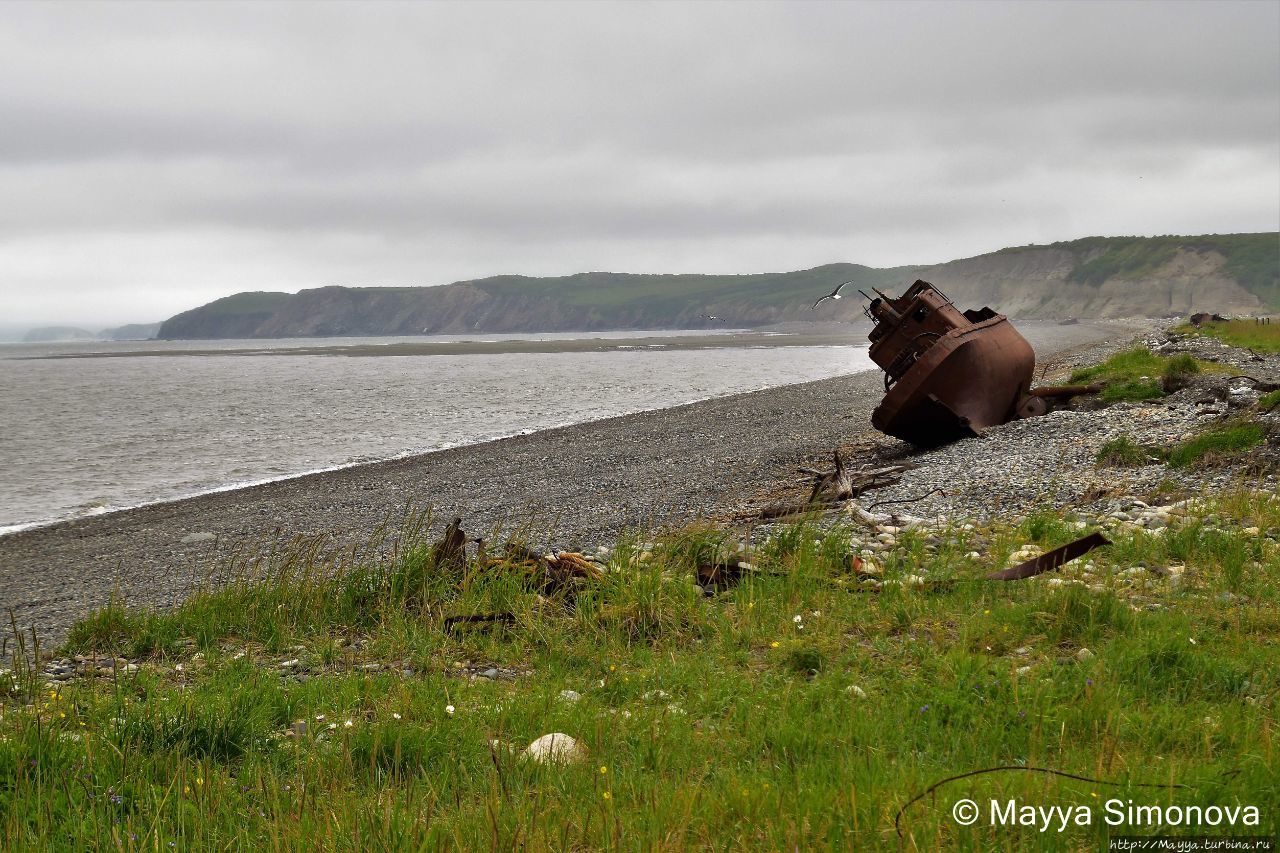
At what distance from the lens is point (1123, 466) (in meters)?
13.2

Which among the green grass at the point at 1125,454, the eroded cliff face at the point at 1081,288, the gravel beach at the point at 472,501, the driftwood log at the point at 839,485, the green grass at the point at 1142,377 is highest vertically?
the eroded cliff face at the point at 1081,288

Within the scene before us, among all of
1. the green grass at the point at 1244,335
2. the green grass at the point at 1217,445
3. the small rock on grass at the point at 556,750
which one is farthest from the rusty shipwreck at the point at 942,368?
the green grass at the point at 1244,335

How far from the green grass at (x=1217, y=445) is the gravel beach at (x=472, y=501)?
70.3 inches

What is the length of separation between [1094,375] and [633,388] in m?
28.9

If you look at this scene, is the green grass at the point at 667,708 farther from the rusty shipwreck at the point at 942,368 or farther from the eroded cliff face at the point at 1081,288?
the eroded cliff face at the point at 1081,288

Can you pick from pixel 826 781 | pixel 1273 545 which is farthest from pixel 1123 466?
pixel 826 781

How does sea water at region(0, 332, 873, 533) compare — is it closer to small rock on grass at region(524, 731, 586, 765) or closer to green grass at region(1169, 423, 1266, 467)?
small rock on grass at region(524, 731, 586, 765)

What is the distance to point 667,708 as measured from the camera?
16.4 ft

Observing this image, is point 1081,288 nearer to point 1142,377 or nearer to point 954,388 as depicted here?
point 1142,377

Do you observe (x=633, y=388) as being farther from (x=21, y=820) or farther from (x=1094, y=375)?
(x=21, y=820)

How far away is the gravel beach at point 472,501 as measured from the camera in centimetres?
1320

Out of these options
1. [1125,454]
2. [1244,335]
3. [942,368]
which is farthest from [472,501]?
[1244,335]

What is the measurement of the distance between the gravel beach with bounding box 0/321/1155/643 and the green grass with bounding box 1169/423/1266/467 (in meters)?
1.79

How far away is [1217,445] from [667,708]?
1103cm
